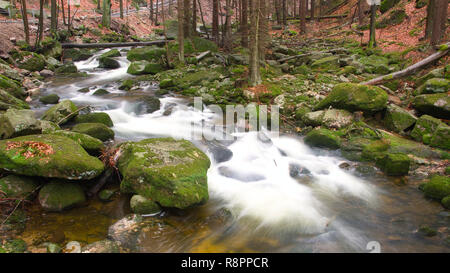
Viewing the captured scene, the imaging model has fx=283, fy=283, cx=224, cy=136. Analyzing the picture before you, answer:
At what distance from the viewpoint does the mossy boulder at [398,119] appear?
28.3 ft

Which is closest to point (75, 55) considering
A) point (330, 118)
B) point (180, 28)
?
point (180, 28)

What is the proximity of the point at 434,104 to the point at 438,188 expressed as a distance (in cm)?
395

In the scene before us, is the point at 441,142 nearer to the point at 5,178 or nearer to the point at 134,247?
the point at 134,247

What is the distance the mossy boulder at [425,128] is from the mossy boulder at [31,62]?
17.7m

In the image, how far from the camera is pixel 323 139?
8.26 m

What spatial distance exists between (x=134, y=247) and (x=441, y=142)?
7930mm

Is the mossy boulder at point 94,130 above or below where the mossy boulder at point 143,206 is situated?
above

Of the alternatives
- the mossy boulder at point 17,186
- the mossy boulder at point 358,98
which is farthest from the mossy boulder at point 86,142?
the mossy boulder at point 358,98

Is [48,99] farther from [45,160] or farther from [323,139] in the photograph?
[323,139]

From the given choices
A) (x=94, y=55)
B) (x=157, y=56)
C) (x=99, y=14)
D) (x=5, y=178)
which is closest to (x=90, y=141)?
(x=5, y=178)

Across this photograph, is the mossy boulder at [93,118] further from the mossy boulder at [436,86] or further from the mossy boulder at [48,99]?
the mossy boulder at [436,86]

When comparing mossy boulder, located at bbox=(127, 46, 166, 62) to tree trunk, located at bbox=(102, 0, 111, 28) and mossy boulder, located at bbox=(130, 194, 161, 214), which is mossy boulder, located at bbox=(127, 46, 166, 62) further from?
mossy boulder, located at bbox=(130, 194, 161, 214)

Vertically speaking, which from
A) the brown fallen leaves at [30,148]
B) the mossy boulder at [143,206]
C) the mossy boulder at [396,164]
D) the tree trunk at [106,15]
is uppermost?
the tree trunk at [106,15]

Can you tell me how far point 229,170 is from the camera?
Result: 7.10 metres
